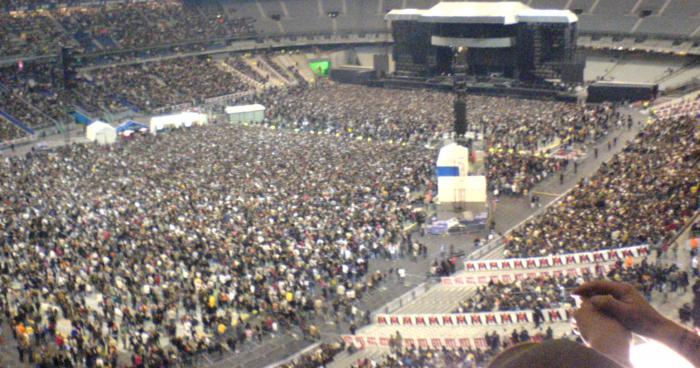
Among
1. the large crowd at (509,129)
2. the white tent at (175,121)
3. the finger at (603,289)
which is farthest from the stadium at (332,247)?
the finger at (603,289)

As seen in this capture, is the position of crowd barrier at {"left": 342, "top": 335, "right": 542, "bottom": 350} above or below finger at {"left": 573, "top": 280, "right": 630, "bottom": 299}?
below

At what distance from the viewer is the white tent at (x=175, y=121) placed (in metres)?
47.7

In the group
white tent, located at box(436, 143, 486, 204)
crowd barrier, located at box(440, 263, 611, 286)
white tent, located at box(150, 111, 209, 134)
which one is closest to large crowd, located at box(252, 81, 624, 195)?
white tent, located at box(436, 143, 486, 204)

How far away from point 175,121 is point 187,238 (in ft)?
77.9

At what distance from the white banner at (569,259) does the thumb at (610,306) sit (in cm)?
1925

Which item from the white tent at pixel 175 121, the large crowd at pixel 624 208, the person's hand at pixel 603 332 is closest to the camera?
the person's hand at pixel 603 332

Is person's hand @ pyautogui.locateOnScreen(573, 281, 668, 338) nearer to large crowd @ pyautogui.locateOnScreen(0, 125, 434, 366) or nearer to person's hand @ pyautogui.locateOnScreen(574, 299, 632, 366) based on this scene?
person's hand @ pyautogui.locateOnScreen(574, 299, 632, 366)

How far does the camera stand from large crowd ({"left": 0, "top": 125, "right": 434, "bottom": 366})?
67.8ft

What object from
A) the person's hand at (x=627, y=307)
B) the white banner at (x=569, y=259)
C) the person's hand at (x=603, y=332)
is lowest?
the white banner at (x=569, y=259)

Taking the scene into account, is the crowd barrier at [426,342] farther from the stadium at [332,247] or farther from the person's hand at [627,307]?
the person's hand at [627,307]

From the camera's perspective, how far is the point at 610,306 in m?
2.16

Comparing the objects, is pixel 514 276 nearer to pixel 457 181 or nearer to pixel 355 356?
pixel 355 356

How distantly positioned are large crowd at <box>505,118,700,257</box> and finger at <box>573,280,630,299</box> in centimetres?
1994

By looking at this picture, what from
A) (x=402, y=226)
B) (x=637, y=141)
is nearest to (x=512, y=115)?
(x=637, y=141)
